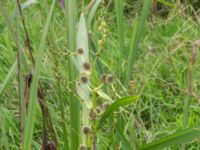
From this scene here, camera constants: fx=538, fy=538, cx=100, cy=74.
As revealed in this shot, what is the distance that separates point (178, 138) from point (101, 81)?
155 mm

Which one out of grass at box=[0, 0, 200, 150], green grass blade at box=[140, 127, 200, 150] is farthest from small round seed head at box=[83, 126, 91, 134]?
green grass blade at box=[140, 127, 200, 150]

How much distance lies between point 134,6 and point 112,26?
0.91 feet

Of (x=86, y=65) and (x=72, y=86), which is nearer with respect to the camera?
(x=86, y=65)

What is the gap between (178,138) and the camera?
2.79ft

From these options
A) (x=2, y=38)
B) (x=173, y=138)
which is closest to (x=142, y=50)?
(x=2, y=38)

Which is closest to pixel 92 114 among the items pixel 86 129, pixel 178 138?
pixel 86 129

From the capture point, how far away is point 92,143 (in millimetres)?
852

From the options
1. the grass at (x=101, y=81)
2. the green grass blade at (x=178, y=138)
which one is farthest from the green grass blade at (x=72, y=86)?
the green grass blade at (x=178, y=138)

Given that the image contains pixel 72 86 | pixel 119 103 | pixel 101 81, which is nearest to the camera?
pixel 119 103

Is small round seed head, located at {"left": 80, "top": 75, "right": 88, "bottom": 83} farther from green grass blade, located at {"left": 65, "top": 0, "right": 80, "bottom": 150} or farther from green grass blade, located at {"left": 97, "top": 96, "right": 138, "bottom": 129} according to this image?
green grass blade, located at {"left": 65, "top": 0, "right": 80, "bottom": 150}

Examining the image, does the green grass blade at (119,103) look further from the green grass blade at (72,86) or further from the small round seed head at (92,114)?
the green grass blade at (72,86)

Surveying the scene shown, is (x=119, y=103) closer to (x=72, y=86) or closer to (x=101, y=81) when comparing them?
(x=101, y=81)

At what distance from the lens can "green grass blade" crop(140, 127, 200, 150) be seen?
0.83 m

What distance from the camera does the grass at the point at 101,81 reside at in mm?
859
